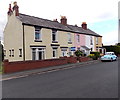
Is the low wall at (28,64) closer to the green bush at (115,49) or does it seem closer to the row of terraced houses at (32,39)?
the row of terraced houses at (32,39)

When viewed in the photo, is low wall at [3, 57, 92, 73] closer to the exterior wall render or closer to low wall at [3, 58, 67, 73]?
low wall at [3, 58, 67, 73]

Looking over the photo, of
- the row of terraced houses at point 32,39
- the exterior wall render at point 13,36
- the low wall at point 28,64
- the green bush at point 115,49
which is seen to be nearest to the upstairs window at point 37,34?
the row of terraced houses at point 32,39

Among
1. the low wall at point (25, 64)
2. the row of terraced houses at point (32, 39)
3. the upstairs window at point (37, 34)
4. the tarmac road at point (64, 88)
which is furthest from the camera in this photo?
the upstairs window at point (37, 34)

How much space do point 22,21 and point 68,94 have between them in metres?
18.9

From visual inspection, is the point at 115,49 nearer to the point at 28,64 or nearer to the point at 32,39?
the point at 32,39

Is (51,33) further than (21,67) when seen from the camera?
Yes

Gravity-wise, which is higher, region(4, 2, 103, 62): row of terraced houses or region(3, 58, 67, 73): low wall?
region(4, 2, 103, 62): row of terraced houses

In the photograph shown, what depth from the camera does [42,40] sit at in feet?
86.5

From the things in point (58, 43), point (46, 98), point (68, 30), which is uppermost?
point (68, 30)

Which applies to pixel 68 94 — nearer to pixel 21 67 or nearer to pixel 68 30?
pixel 21 67

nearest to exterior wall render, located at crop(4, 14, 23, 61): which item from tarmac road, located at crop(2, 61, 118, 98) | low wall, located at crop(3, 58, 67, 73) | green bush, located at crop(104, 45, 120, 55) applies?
low wall, located at crop(3, 58, 67, 73)

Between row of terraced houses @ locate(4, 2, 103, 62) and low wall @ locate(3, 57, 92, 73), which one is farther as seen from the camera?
row of terraced houses @ locate(4, 2, 103, 62)

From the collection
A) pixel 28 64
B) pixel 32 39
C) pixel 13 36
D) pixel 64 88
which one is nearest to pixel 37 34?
pixel 32 39

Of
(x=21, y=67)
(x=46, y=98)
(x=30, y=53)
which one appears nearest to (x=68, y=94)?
(x=46, y=98)
